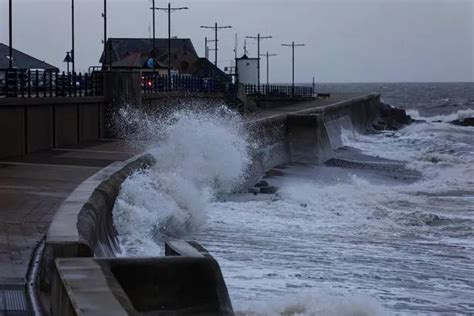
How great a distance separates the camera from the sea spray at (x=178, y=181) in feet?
36.8

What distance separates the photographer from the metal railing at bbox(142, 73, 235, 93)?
34.3 m

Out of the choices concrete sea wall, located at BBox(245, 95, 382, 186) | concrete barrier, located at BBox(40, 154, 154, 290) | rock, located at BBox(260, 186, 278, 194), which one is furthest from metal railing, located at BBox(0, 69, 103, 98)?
concrete barrier, located at BBox(40, 154, 154, 290)

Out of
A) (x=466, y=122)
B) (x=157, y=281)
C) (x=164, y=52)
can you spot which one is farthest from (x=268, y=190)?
(x=164, y=52)

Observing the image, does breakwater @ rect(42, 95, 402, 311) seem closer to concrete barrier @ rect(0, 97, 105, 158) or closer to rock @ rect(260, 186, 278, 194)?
rock @ rect(260, 186, 278, 194)

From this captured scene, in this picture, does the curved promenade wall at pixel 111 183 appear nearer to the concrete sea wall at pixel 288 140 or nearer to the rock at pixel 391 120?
the concrete sea wall at pixel 288 140

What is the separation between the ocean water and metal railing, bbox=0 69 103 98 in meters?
3.09

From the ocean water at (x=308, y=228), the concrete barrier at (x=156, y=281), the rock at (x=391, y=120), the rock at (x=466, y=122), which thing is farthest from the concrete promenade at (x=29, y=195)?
the rock at (x=466, y=122)

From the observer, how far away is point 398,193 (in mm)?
20953

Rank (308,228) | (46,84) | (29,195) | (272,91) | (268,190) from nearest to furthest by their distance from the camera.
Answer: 1. (29,195)
2. (308,228)
3. (268,190)
4. (46,84)
5. (272,91)

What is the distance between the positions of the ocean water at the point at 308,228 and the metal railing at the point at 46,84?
3.09m

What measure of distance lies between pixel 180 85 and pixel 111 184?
28754 millimetres

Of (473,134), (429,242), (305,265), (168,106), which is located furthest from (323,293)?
(473,134)

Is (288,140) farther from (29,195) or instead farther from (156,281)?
(156,281)

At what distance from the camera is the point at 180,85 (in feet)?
131
